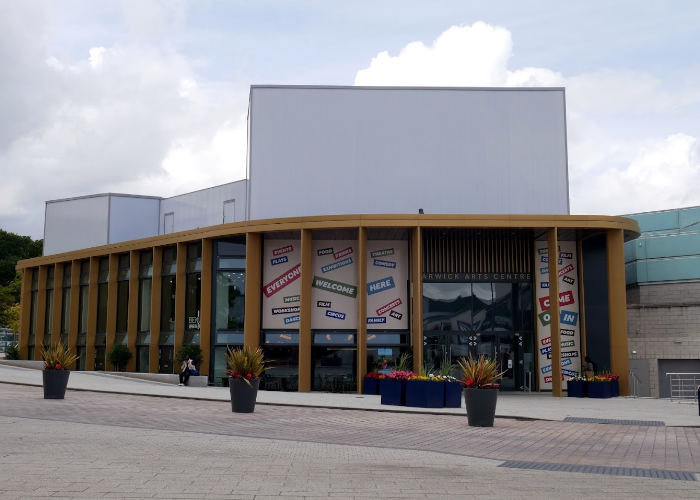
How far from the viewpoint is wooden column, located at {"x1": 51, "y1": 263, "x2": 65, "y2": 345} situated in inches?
1565

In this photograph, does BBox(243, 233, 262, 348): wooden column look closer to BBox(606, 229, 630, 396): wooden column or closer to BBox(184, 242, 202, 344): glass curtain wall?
BBox(184, 242, 202, 344): glass curtain wall

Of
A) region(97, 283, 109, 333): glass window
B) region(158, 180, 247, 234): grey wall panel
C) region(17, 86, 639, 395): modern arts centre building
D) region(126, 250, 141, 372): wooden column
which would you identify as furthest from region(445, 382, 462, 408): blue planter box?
region(97, 283, 109, 333): glass window

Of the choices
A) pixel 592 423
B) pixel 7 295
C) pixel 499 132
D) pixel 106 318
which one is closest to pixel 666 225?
pixel 499 132

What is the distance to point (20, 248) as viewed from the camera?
87.0m

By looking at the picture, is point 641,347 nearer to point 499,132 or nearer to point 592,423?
point 499,132

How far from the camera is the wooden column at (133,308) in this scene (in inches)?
1341

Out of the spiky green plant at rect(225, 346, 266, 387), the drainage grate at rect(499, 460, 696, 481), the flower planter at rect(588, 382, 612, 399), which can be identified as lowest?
the drainage grate at rect(499, 460, 696, 481)

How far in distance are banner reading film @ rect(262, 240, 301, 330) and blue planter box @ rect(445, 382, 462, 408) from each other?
9858 mm

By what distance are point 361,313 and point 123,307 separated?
44.0ft

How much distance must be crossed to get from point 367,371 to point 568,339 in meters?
7.58

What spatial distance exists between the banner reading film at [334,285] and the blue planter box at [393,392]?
8003 millimetres

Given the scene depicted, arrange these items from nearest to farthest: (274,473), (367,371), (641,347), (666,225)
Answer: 1. (274,473)
2. (367,371)
3. (641,347)
4. (666,225)

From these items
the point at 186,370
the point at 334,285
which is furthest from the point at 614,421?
the point at 186,370

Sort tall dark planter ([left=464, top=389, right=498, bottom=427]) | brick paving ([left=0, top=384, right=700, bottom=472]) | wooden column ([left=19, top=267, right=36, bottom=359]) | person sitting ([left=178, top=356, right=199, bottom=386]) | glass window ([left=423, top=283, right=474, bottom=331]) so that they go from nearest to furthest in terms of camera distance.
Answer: brick paving ([left=0, top=384, right=700, bottom=472])
tall dark planter ([left=464, top=389, right=498, bottom=427])
person sitting ([left=178, top=356, right=199, bottom=386])
glass window ([left=423, top=283, right=474, bottom=331])
wooden column ([left=19, top=267, right=36, bottom=359])
